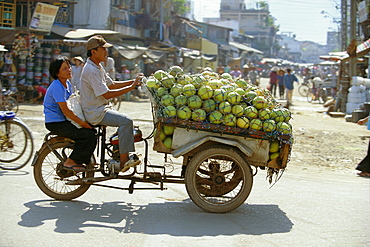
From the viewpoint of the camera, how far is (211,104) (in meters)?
5.22

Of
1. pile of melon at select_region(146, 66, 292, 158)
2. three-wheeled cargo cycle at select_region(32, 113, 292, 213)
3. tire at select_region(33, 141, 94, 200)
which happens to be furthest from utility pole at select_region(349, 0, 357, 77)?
tire at select_region(33, 141, 94, 200)

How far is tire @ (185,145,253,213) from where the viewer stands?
5207 millimetres

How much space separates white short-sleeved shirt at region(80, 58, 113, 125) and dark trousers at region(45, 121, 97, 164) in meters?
0.16

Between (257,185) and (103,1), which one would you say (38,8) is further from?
(257,185)

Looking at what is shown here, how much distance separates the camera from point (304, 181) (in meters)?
7.55

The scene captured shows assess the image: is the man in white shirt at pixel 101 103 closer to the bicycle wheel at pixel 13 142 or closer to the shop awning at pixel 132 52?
the bicycle wheel at pixel 13 142

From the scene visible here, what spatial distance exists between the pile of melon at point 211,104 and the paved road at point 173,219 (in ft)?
3.01

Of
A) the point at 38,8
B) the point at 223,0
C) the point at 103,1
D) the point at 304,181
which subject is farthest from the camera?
the point at 223,0

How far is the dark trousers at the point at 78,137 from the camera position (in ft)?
17.1

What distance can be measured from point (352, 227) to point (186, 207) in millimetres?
1852

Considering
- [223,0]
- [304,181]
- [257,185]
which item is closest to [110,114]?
[257,185]

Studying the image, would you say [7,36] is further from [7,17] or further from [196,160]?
[196,160]

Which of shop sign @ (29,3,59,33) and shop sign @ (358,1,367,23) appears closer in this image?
shop sign @ (29,3,59,33)

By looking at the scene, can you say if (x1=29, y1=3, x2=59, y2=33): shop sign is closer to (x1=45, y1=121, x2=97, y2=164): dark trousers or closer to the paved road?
the paved road
